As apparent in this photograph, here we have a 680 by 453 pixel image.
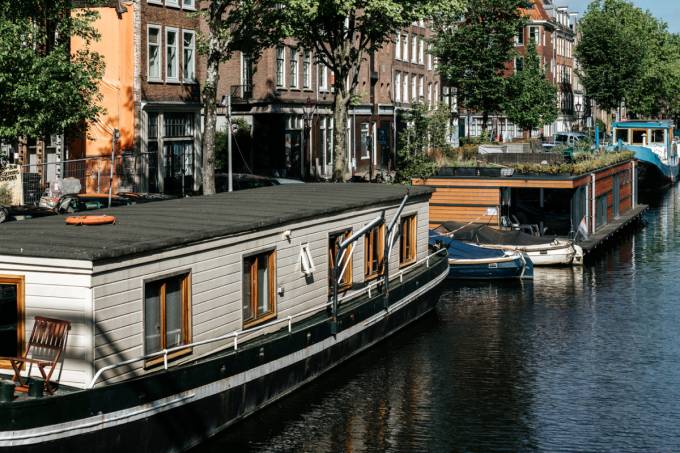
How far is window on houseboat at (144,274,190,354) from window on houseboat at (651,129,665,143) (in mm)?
69698

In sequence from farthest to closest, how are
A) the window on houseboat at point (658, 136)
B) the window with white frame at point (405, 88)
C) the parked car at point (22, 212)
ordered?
the window with white frame at point (405, 88) < the window on houseboat at point (658, 136) < the parked car at point (22, 212)

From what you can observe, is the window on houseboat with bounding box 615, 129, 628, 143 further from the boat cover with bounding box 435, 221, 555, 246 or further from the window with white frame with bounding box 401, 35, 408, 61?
the boat cover with bounding box 435, 221, 555, 246

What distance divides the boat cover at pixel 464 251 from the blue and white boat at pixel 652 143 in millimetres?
43850

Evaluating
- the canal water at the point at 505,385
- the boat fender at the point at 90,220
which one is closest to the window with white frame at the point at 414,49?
the canal water at the point at 505,385

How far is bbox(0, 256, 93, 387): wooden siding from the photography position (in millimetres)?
16000

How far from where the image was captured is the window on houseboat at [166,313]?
17672 millimetres

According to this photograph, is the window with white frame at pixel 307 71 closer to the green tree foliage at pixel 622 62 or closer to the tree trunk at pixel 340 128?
the tree trunk at pixel 340 128

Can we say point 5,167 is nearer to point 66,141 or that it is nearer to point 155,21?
point 66,141

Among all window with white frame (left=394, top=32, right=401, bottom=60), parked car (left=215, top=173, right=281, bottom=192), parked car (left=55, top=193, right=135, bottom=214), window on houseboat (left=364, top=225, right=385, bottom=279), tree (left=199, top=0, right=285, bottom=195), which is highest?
window with white frame (left=394, top=32, right=401, bottom=60)

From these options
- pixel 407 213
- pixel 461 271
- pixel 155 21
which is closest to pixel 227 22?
pixel 155 21

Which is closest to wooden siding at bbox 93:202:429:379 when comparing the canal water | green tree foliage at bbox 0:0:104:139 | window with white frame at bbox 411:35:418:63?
the canal water

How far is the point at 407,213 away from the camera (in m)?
29.4

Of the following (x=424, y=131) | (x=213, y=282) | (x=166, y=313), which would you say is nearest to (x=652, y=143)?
(x=424, y=131)

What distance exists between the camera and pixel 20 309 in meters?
16.6
